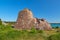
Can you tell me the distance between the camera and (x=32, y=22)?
795 inches

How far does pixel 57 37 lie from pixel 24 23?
7.65 meters

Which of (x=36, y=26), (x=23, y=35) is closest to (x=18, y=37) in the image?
(x=23, y=35)

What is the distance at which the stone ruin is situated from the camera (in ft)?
65.8

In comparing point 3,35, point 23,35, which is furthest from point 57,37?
point 3,35

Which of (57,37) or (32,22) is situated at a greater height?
(32,22)

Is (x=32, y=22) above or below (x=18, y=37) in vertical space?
above

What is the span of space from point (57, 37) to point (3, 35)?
119 inches

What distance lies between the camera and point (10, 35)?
42.6ft

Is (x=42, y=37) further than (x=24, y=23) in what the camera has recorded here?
No

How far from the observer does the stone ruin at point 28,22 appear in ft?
65.8

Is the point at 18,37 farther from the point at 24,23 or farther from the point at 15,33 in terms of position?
the point at 24,23

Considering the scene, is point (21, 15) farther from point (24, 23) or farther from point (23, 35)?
point (23, 35)

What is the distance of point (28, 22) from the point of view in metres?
20.2

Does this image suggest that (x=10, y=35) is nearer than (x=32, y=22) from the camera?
Yes
